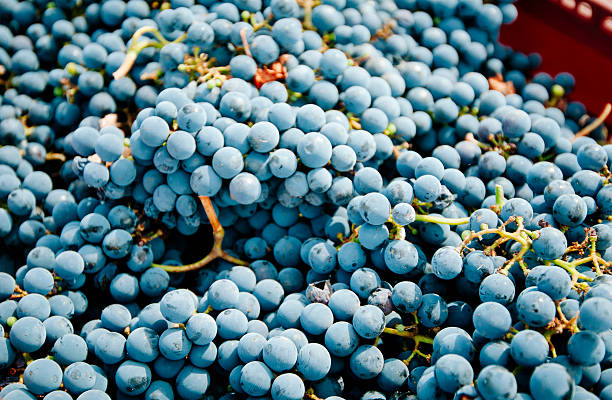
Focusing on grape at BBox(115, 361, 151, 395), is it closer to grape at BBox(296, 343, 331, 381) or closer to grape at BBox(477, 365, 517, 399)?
grape at BBox(296, 343, 331, 381)

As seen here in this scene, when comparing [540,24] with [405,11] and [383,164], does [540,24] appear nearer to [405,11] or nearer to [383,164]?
[405,11]

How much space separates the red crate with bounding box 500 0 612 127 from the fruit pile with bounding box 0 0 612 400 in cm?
15

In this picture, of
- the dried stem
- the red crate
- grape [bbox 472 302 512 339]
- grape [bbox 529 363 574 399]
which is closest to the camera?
grape [bbox 529 363 574 399]

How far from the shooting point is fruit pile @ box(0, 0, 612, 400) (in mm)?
1085

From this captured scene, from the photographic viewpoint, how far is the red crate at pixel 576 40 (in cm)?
174

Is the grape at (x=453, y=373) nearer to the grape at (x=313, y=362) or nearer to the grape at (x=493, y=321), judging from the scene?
the grape at (x=493, y=321)

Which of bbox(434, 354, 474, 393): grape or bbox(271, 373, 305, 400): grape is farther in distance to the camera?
bbox(271, 373, 305, 400): grape

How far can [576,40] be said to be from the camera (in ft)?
5.91

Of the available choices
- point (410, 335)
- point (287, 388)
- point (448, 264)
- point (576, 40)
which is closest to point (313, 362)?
point (287, 388)

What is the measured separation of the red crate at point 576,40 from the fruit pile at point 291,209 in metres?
0.15

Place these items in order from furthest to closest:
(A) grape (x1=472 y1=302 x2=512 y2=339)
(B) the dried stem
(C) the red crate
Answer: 1. (C) the red crate
2. (B) the dried stem
3. (A) grape (x1=472 y1=302 x2=512 y2=339)

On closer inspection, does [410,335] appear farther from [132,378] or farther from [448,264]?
[132,378]

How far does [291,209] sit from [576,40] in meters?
1.25

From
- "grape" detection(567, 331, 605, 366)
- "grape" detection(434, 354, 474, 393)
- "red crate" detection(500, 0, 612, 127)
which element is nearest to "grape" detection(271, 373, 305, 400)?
"grape" detection(434, 354, 474, 393)
